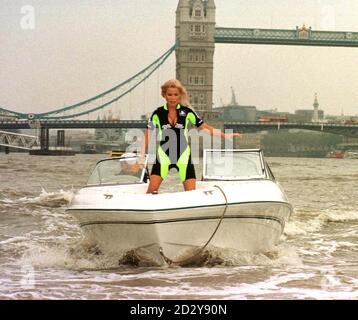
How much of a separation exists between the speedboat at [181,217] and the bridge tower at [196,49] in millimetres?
49025

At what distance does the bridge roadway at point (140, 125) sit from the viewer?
104 ft

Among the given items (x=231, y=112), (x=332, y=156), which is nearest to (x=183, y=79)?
(x=332, y=156)

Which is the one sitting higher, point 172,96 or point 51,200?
point 172,96

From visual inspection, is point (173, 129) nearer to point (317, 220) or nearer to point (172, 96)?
point (172, 96)

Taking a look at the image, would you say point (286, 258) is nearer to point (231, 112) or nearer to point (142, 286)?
point (142, 286)

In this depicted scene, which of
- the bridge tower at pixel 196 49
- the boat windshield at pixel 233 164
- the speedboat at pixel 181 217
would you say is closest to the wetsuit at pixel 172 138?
the speedboat at pixel 181 217

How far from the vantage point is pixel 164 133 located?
16.5 feet

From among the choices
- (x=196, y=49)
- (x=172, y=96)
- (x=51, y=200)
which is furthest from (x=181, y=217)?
(x=196, y=49)

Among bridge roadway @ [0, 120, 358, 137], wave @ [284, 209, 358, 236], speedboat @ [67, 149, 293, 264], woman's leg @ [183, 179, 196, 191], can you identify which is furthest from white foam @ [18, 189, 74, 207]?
bridge roadway @ [0, 120, 358, 137]

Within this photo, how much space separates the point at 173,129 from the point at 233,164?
3.79 ft

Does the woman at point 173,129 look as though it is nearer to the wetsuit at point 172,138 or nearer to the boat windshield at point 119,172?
the wetsuit at point 172,138

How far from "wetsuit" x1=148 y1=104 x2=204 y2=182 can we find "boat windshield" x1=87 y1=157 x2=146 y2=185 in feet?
1.89

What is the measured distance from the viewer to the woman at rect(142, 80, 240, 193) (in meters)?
4.96

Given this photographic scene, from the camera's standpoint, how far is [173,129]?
503cm
